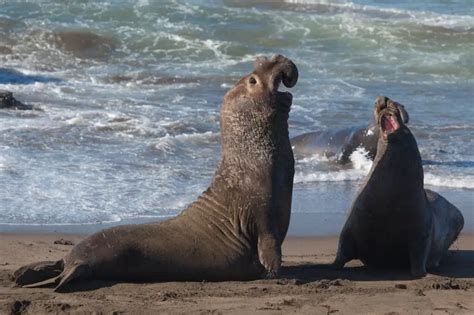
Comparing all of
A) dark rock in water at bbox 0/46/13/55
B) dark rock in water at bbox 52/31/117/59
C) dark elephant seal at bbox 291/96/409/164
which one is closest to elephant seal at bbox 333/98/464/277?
dark elephant seal at bbox 291/96/409/164

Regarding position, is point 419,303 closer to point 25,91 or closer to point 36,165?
point 36,165

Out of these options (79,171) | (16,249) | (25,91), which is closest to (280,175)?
(16,249)

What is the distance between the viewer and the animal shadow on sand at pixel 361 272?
7.47m

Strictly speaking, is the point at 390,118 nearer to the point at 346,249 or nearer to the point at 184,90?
the point at 346,249

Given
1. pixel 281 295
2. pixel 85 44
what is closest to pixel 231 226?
pixel 281 295

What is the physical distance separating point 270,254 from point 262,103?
1005 mm

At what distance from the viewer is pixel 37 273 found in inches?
271

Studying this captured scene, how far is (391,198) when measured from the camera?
25.5 ft

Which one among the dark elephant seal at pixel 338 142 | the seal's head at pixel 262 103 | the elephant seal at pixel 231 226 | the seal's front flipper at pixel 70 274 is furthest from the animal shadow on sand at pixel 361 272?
the dark elephant seal at pixel 338 142

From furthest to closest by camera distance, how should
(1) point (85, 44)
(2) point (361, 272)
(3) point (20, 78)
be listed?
(1) point (85, 44)
(3) point (20, 78)
(2) point (361, 272)

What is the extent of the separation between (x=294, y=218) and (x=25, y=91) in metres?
8.37

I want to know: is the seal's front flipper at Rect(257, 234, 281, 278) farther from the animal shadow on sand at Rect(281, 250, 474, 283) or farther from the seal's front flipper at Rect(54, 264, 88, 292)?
the seal's front flipper at Rect(54, 264, 88, 292)

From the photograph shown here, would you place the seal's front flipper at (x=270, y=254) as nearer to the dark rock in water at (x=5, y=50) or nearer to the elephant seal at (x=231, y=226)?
the elephant seal at (x=231, y=226)

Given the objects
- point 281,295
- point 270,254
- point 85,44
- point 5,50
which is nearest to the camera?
point 281,295
